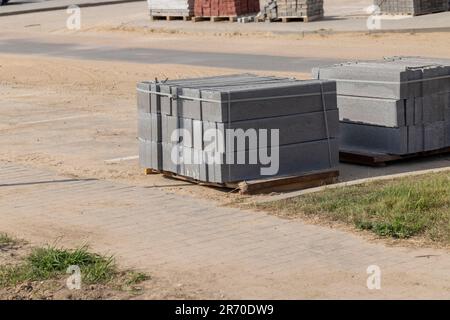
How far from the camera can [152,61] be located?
29.8 meters

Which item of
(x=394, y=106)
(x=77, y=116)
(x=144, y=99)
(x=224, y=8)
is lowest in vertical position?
(x=77, y=116)

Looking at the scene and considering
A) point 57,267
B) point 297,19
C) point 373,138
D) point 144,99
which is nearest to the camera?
point 57,267

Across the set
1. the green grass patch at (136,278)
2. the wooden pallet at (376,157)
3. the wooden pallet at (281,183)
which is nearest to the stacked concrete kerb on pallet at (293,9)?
the wooden pallet at (376,157)

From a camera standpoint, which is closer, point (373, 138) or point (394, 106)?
point (394, 106)

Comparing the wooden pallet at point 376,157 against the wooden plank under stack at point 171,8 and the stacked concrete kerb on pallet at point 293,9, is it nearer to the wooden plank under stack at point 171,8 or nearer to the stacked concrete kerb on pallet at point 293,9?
the stacked concrete kerb on pallet at point 293,9

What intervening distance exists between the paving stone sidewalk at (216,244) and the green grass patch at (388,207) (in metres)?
0.35

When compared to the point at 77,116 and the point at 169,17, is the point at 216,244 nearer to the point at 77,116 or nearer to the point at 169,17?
the point at 77,116

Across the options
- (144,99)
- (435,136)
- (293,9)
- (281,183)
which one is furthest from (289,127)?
(293,9)

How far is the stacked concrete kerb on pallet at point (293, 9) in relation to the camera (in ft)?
121

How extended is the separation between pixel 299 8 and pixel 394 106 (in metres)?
23.8

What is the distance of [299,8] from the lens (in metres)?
37.1
